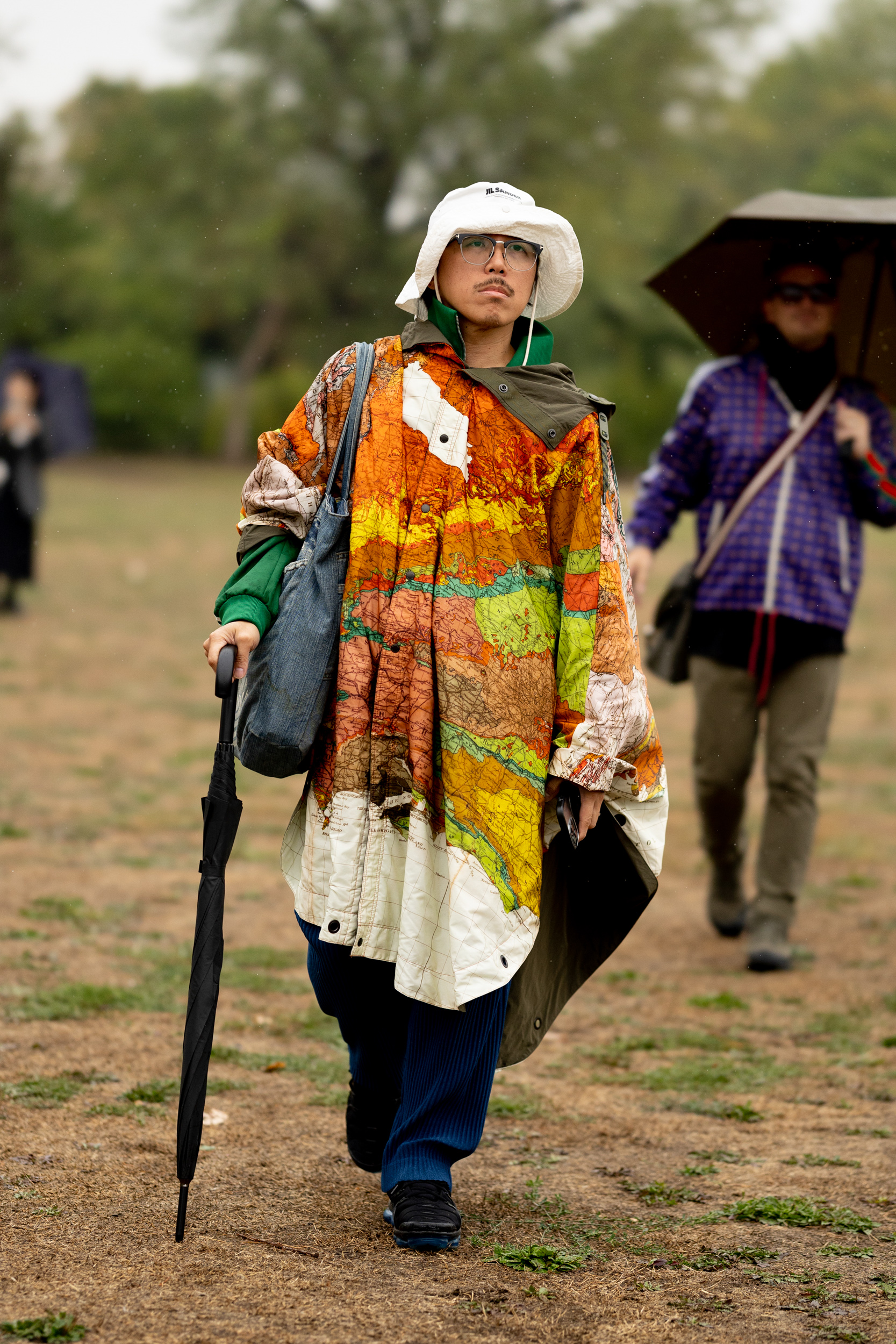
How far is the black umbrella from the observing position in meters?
3.10

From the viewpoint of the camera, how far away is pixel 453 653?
3.18 m

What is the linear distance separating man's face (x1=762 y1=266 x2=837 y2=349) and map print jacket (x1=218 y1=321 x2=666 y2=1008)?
2.67 metres

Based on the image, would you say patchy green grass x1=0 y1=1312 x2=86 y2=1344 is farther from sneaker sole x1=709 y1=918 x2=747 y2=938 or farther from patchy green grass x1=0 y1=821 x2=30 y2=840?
patchy green grass x1=0 y1=821 x2=30 y2=840

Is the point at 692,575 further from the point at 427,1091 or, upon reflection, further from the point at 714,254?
the point at 427,1091

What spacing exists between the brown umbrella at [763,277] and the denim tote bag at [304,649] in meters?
2.69

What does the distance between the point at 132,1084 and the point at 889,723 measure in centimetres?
853

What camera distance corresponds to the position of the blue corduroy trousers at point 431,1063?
324 centimetres

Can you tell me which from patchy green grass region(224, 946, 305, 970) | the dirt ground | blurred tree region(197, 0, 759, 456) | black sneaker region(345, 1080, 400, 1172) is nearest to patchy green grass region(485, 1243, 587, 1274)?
the dirt ground

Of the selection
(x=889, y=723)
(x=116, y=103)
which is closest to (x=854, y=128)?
(x=116, y=103)

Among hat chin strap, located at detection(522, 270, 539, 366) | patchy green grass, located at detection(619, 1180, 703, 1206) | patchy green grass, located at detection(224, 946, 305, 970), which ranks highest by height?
hat chin strap, located at detection(522, 270, 539, 366)

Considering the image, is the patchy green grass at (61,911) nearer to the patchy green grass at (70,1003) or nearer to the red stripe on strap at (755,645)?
the patchy green grass at (70,1003)

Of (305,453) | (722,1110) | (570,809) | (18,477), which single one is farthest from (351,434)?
(18,477)

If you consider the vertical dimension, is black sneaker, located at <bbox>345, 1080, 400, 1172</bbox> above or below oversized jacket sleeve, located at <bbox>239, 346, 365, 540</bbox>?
below

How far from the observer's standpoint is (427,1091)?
3248 millimetres
